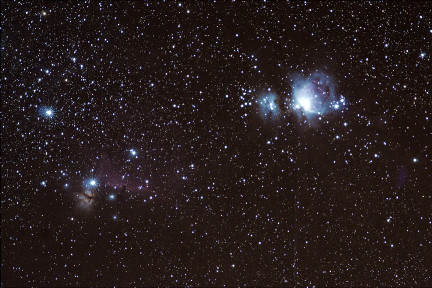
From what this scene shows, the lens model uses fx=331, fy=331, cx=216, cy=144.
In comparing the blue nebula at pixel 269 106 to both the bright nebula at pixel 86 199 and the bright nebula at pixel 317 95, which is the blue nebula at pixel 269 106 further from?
the bright nebula at pixel 86 199

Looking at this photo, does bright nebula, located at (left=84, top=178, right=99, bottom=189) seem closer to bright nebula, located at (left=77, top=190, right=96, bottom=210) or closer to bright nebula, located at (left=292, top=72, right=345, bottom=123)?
bright nebula, located at (left=77, top=190, right=96, bottom=210)

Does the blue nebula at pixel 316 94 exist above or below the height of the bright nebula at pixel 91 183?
above

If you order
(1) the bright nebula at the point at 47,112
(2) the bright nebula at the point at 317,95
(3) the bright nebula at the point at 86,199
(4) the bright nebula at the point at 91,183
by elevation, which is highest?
(1) the bright nebula at the point at 47,112

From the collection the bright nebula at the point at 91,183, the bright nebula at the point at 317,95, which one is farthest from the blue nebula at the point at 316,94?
the bright nebula at the point at 91,183

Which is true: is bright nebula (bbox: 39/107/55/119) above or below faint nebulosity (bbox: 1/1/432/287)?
above

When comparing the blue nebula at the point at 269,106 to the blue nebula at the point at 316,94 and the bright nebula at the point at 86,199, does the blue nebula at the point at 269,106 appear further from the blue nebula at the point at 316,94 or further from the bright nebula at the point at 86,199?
the bright nebula at the point at 86,199

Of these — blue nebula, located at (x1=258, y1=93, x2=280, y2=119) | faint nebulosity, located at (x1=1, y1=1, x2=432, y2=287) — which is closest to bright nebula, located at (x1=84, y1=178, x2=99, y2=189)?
faint nebulosity, located at (x1=1, y1=1, x2=432, y2=287)
